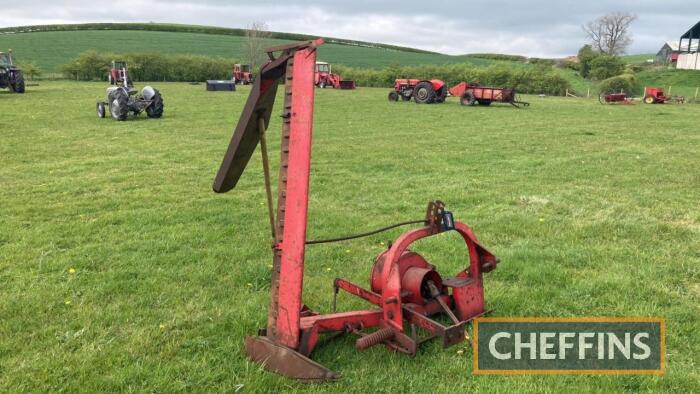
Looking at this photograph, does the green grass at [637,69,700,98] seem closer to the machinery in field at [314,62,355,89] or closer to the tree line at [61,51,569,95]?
the tree line at [61,51,569,95]

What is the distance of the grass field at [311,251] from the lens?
3.12m

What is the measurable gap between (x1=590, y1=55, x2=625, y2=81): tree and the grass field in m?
40.2

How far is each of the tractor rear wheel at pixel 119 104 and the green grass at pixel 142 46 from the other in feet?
140

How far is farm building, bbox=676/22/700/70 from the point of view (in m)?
54.4

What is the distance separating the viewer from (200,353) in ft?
Result: 10.9

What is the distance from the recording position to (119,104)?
1583cm

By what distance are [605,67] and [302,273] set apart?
53025 mm

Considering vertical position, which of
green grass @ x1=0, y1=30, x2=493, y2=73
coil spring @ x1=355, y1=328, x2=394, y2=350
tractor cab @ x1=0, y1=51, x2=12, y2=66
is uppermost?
green grass @ x1=0, y1=30, x2=493, y2=73

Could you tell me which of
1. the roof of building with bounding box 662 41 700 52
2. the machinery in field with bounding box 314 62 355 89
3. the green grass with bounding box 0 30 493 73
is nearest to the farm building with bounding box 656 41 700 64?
the roof of building with bounding box 662 41 700 52

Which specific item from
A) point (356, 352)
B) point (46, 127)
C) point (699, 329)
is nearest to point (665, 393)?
point (699, 329)

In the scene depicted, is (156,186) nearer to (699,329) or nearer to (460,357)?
(460,357)

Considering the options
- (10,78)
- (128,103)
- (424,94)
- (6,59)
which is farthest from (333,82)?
(128,103)

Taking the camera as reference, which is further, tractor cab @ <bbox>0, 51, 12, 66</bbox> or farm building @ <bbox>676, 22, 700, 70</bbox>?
farm building @ <bbox>676, 22, 700, 70</bbox>

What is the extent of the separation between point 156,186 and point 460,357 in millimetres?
5985
